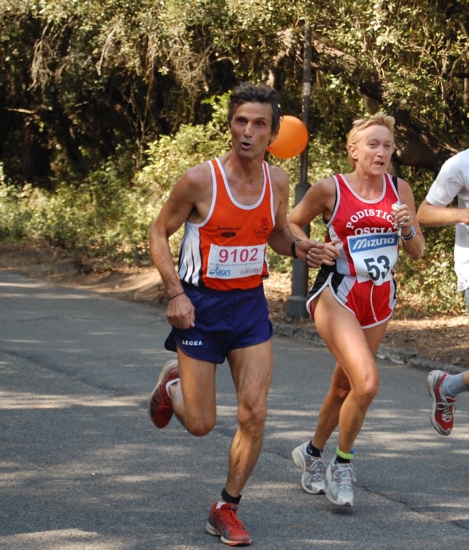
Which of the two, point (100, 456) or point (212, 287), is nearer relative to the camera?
point (212, 287)

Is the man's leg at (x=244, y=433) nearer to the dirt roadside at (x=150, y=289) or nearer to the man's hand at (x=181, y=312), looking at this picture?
the man's hand at (x=181, y=312)

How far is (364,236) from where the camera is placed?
496 cm

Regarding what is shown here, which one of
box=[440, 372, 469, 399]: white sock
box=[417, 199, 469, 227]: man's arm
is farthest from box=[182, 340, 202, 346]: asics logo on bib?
box=[440, 372, 469, 399]: white sock

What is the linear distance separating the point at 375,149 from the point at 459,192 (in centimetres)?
91

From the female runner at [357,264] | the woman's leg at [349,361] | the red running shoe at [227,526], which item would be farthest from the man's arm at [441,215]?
the red running shoe at [227,526]

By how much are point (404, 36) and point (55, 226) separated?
8.79 m

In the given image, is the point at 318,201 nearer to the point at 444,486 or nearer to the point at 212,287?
the point at 212,287

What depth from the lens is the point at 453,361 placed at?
368 inches

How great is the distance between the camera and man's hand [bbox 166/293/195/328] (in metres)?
4.38

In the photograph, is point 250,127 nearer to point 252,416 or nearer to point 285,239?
point 285,239

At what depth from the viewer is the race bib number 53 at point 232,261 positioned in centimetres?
446

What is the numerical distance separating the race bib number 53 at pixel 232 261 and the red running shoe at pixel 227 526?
3.50 ft

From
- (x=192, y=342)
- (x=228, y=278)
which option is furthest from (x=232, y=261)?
(x=192, y=342)

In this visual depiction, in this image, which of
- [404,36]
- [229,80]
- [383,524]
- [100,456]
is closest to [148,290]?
[404,36]
